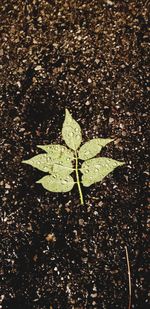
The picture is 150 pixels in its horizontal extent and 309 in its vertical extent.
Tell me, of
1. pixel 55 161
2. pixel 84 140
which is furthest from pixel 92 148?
pixel 55 161

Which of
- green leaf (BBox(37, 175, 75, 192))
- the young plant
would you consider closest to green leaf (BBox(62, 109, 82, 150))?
the young plant

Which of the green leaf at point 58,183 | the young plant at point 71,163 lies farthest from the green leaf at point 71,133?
the green leaf at point 58,183

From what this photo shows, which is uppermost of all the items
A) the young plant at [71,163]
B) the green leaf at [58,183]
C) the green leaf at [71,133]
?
the green leaf at [71,133]

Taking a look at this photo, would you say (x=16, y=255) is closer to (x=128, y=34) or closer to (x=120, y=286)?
(x=120, y=286)

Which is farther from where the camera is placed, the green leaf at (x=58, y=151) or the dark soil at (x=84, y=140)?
the green leaf at (x=58, y=151)

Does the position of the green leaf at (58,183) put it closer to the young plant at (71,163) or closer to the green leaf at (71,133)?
the young plant at (71,163)

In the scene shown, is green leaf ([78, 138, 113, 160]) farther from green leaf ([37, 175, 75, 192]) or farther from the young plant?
green leaf ([37, 175, 75, 192])
